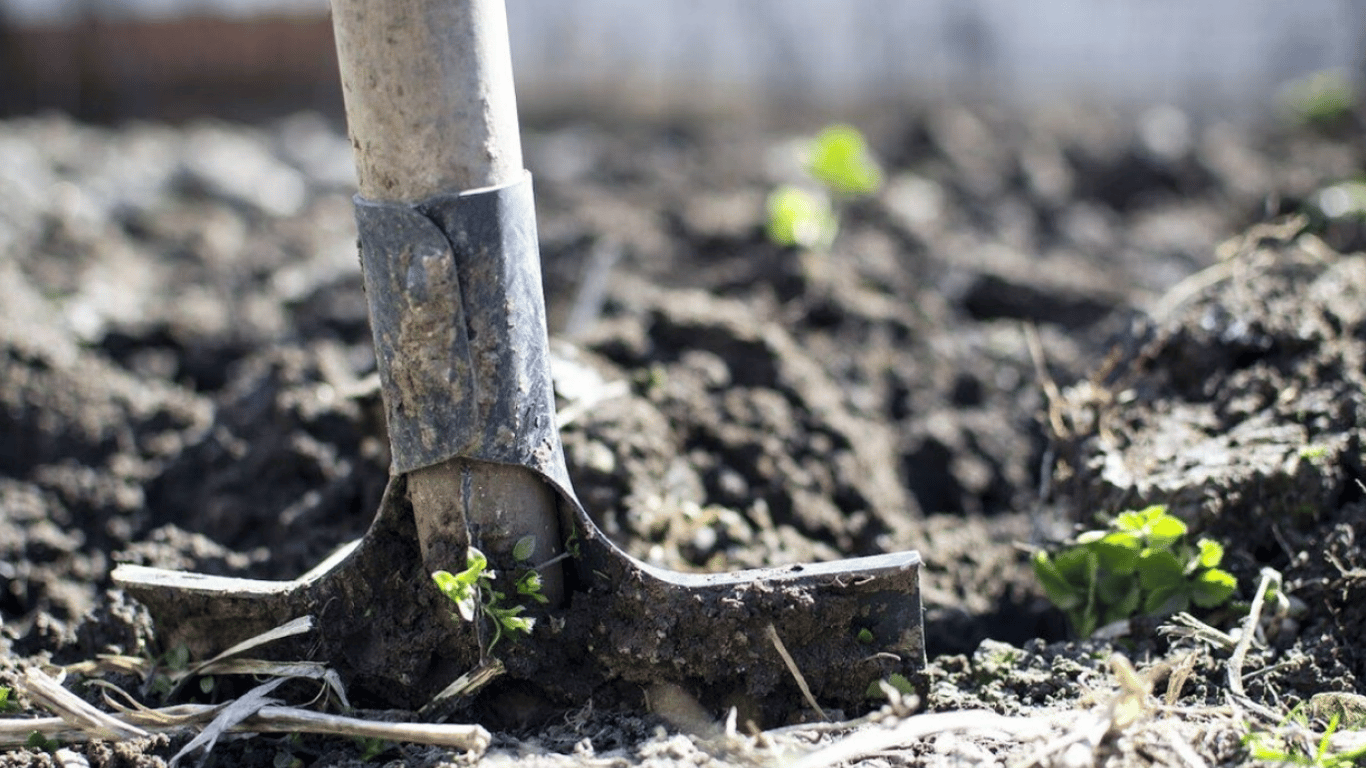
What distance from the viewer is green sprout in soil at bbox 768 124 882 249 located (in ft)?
13.2

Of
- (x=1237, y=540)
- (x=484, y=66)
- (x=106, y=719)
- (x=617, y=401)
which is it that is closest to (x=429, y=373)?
(x=484, y=66)

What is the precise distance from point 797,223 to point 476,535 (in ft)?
8.11

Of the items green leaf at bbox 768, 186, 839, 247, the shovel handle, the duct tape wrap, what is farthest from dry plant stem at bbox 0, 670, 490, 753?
green leaf at bbox 768, 186, 839, 247

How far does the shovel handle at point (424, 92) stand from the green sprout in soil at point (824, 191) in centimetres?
245

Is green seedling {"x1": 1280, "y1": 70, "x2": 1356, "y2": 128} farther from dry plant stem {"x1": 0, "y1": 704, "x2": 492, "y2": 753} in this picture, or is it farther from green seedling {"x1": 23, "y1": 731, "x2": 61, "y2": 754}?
green seedling {"x1": 23, "y1": 731, "x2": 61, "y2": 754}

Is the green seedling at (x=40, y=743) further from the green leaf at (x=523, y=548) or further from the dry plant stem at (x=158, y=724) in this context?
the green leaf at (x=523, y=548)

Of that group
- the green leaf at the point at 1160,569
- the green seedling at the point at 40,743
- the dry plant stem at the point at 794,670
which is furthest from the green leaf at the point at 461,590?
the green leaf at the point at 1160,569

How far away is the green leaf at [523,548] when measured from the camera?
68.5 inches

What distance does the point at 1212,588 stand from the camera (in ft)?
6.42

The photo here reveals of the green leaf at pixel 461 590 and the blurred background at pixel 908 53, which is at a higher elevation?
the blurred background at pixel 908 53

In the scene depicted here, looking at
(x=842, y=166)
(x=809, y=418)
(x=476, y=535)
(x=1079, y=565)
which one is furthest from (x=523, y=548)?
(x=842, y=166)

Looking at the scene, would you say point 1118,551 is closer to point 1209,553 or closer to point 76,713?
point 1209,553

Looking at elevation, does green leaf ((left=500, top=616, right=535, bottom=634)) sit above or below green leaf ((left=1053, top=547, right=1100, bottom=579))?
above

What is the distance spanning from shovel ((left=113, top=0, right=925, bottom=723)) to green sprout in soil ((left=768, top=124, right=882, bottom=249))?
2345mm
